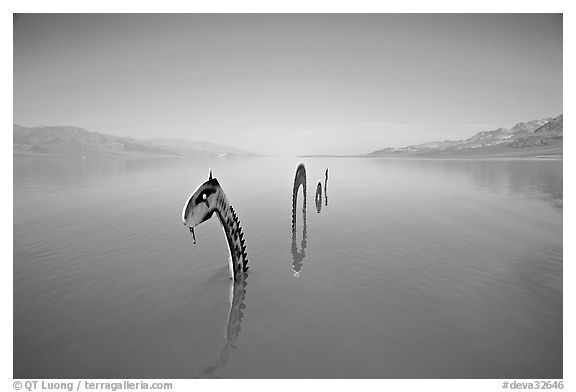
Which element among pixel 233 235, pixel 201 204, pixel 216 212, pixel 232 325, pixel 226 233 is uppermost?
pixel 201 204

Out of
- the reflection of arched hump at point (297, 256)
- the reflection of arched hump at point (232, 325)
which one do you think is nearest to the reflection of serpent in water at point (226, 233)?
the reflection of arched hump at point (232, 325)

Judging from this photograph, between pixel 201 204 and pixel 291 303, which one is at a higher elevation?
pixel 201 204

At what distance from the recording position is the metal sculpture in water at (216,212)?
15.8 feet

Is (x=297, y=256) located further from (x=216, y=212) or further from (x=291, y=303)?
(x=216, y=212)

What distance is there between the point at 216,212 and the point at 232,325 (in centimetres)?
262

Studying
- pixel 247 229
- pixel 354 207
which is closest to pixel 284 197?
pixel 354 207

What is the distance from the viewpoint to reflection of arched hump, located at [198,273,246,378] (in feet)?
15.2

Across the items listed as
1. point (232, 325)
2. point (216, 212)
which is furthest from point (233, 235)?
point (232, 325)

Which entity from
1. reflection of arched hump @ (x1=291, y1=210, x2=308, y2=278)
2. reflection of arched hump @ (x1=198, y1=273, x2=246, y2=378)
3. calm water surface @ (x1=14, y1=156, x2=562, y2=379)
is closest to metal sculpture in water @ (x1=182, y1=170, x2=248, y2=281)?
reflection of arched hump @ (x1=198, y1=273, x2=246, y2=378)

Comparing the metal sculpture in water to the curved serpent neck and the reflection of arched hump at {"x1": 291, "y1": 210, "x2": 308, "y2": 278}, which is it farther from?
the reflection of arched hump at {"x1": 291, "y1": 210, "x2": 308, "y2": 278}

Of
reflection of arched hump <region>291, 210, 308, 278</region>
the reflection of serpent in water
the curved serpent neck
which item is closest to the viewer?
the reflection of serpent in water

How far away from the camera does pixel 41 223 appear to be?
13.6m

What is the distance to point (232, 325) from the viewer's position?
580 centimetres

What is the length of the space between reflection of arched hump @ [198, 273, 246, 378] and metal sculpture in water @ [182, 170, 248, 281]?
0.98 feet
